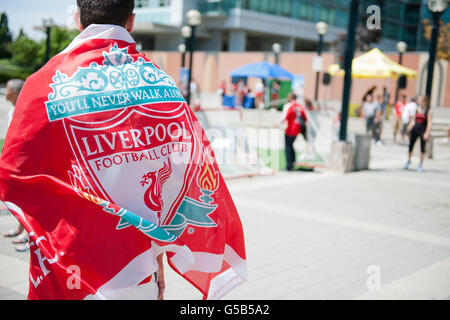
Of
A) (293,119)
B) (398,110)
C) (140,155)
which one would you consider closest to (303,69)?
(398,110)

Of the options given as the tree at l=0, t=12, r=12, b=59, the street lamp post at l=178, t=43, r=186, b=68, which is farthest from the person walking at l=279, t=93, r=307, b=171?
the street lamp post at l=178, t=43, r=186, b=68

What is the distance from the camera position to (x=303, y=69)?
4134cm

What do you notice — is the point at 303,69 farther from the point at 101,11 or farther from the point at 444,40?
the point at 101,11

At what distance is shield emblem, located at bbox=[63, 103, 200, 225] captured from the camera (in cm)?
176

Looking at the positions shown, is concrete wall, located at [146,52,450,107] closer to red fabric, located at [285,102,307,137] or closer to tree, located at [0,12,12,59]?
red fabric, located at [285,102,307,137]

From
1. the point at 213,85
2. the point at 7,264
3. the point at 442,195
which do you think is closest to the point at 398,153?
the point at 442,195

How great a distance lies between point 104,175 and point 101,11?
23.5 inches

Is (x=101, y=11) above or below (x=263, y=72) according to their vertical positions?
above

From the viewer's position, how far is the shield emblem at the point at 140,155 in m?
1.76

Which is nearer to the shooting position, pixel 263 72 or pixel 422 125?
pixel 422 125

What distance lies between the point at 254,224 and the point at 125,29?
5.29 m

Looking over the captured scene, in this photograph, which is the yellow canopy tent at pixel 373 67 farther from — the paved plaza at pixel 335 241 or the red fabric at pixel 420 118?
the paved plaza at pixel 335 241
